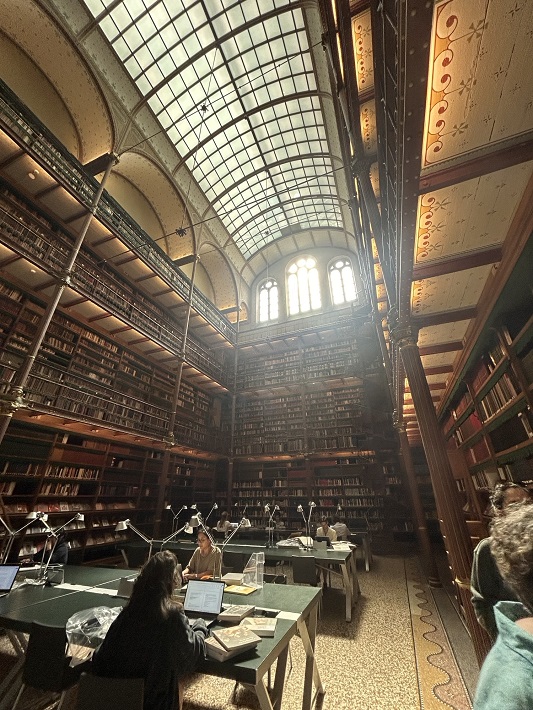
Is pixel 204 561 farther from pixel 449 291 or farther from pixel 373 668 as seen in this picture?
pixel 449 291

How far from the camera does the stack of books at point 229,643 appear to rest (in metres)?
1.42

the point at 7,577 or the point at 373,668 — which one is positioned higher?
the point at 7,577

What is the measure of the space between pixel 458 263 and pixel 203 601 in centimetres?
329

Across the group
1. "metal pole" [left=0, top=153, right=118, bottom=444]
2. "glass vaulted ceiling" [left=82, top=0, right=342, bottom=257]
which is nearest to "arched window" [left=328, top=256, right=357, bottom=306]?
"glass vaulted ceiling" [left=82, top=0, right=342, bottom=257]

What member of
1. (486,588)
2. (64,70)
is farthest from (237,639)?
(64,70)

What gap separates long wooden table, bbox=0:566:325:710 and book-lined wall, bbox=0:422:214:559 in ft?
8.83

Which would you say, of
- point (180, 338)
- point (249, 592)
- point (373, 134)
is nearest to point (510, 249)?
point (373, 134)

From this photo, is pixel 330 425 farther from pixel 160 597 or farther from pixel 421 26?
pixel 421 26

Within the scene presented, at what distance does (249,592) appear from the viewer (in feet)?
7.89

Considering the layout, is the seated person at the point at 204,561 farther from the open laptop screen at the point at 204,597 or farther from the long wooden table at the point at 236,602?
the open laptop screen at the point at 204,597

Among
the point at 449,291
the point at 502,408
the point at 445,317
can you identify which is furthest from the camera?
the point at 445,317

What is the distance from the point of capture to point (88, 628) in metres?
1.70

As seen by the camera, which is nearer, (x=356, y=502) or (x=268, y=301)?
(x=356, y=502)

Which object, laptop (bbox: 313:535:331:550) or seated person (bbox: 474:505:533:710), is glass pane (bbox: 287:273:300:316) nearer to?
laptop (bbox: 313:535:331:550)
